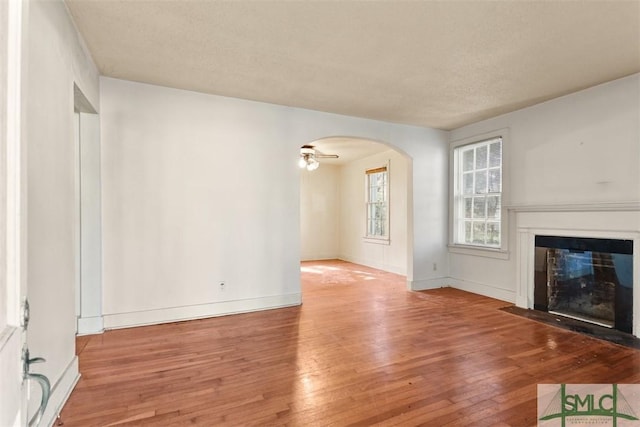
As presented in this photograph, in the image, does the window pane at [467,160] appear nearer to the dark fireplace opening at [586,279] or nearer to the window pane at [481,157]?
the window pane at [481,157]

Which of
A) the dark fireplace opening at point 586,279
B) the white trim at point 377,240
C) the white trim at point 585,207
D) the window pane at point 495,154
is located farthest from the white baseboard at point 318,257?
the dark fireplace opening at point 586,279

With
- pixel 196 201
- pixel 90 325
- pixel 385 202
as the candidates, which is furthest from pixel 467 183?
pixel 90 325

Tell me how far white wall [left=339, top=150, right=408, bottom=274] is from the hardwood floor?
2.96 meters

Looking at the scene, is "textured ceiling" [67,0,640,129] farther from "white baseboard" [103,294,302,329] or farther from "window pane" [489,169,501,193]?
"white baseboard" [103,294,302,329]

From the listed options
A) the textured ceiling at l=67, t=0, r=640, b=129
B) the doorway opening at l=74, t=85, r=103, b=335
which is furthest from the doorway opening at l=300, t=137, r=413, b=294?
the doorway opening at l=74, t=85, r=103, b=335

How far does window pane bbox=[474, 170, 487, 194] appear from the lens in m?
5.10

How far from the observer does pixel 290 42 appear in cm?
277

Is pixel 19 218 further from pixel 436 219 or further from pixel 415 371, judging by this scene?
pixel 436 219

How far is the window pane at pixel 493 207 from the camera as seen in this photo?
491cm

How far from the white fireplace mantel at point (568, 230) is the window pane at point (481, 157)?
101 centimetres

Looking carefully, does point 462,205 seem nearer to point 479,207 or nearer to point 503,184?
point 479,207

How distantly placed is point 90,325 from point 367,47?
12.5ft

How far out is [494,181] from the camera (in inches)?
195

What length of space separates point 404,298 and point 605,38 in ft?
11.9
